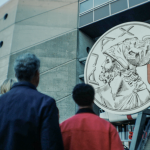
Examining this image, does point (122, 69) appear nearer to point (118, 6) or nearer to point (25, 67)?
point (118, 6)

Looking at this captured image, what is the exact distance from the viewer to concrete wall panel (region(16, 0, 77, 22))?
58.6 ft

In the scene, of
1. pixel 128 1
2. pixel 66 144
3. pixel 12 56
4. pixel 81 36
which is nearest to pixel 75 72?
Result: pixel 81 36

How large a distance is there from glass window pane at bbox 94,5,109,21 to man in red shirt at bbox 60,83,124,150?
48.0 ft

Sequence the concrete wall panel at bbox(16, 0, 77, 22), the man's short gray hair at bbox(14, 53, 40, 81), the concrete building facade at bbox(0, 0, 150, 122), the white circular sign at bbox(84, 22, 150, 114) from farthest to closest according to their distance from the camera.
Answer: the concrete wall panel at bbox(16, 0, 77, 22), the concrete building facade at bbox(0, 0, 150, 122), the white circular sign at bbox(84, 22, 150, 114), the man's short gray hair at bbox(14, 53, 40, 81)

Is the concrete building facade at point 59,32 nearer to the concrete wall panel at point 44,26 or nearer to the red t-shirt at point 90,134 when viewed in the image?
the concrete wall panel at point 44,26

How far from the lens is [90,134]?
2.16 m

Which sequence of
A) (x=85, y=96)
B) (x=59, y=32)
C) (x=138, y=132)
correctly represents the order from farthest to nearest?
(x=59, y=32), (x=138, y=132), (x=85, y=96)

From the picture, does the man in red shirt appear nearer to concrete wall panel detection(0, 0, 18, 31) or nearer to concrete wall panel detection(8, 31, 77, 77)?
concrete wall panel detection(8, 31, 77, 77)

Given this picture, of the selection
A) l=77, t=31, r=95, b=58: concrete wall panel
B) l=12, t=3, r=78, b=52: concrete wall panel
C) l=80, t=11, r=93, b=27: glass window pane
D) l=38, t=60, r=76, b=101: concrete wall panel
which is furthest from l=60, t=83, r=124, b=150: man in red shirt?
l=12, t=3, r=78, b=52: concrete wall panel

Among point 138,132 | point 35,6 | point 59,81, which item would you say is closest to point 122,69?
point 138,132

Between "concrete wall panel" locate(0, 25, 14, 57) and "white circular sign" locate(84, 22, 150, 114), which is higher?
"concrete wall panel" locate(0, 25, 14, 57)

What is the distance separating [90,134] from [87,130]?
6 centimetres

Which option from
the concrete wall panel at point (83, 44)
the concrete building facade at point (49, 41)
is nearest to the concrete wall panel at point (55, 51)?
the concrete building facade at point (49, 41)

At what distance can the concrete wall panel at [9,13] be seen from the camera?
18.2 metres
